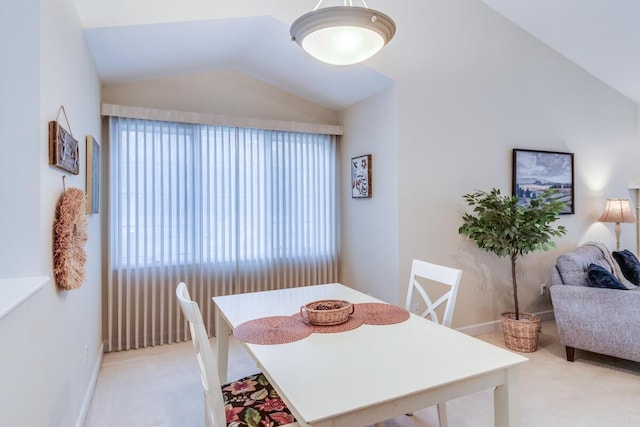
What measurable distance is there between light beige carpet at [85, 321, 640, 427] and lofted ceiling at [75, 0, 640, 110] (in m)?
2.41

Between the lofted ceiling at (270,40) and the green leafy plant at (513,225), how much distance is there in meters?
1.48

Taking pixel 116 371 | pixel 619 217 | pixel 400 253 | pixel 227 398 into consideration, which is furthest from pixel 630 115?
pixel 116 371

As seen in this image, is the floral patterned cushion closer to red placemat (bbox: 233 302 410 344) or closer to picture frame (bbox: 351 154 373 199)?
red placemat (bbox: 233 302 410 344)

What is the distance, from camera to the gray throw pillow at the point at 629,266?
3.65 m

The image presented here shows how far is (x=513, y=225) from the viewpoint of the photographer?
310 cm

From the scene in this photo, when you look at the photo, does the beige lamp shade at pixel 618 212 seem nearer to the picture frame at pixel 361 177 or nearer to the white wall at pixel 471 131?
the white wall at pixel 471 131

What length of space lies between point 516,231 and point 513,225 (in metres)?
0.06

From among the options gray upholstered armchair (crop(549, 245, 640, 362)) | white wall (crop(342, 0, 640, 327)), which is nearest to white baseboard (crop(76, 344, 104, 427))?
white wall (crop(342, 0, 640, 327))

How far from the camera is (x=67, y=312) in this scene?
179 cm

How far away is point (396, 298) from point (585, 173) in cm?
297

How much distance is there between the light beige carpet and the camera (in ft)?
7.00

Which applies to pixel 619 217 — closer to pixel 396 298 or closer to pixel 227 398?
pixel 396 298

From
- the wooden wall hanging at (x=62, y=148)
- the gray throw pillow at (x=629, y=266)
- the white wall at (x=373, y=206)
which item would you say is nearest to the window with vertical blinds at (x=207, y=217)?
the white wall at (x=373, y=206)

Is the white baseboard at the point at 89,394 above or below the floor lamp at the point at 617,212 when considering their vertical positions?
below
